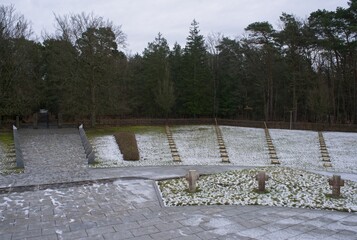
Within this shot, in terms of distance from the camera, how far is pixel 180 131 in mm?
25000

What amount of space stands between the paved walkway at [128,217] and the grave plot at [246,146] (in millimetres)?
7558

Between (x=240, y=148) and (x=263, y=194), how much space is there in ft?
35.3

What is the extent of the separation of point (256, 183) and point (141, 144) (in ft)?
37.5

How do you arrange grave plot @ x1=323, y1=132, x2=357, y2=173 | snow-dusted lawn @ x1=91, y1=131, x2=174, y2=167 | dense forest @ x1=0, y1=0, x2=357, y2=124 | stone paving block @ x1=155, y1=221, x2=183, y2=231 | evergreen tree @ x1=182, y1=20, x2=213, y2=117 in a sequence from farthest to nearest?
1. evergreen tree @ x1=182, y1=20, x2=213, y2=117
2. dense forest @ x1=0, y1=0, x2=357, y2=124
3. snow-dusted lawn @ x1=91, y1=131, x2=174, y2=167
4. grave plot @ x1=323, y1=132, x2=357, y2=173
5. stone paving block @ x1=155, y1=221, x2=183, y2=231

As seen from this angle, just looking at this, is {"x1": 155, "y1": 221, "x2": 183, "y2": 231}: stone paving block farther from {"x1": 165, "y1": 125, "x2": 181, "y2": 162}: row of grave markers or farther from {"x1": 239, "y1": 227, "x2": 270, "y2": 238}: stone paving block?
{"x1": 165, "y1": 125, "x2": 181, "y2": 162}: row of grave markers

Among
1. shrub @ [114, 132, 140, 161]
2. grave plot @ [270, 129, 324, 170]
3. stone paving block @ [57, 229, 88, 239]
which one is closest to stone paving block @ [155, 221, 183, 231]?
stone paving block @ [57, 229, 88, 239]

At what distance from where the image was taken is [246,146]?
1962 centimetres

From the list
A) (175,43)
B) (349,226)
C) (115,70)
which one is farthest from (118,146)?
(175,43)

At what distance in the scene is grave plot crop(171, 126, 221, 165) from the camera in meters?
15.9

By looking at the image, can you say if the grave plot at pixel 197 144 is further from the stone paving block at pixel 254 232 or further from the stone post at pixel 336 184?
the stone paving block at pixel 254 232

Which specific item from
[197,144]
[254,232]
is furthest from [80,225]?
[197,144]

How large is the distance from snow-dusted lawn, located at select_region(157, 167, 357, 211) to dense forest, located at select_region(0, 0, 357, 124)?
55.0 ft

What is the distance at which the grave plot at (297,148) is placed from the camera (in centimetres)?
1543

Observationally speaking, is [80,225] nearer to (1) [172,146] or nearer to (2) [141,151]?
(2) [141,151]
